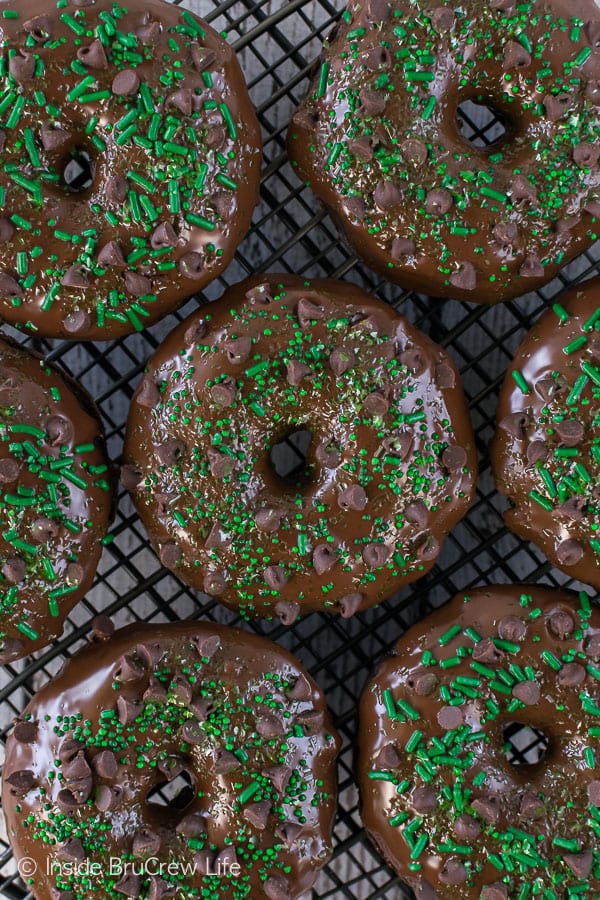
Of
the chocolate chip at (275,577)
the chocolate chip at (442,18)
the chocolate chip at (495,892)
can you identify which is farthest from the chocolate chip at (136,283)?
the chocolate chip at (495,892)

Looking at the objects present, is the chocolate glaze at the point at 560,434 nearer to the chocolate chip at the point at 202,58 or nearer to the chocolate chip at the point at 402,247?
the chocolate chip at the point at 402,247

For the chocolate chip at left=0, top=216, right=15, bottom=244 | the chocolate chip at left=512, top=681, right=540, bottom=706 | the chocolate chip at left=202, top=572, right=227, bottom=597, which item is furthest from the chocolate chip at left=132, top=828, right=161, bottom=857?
the chocolate chip at left=0, top=216, right=15, bottom=244

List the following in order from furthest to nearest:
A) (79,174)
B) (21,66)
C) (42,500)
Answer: (79,174)
(42,500)
(21,66)

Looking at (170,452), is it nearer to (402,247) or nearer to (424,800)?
(402,247)

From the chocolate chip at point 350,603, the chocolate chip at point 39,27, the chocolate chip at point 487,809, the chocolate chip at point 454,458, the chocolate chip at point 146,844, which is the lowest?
the chocolate chip at point 487,809

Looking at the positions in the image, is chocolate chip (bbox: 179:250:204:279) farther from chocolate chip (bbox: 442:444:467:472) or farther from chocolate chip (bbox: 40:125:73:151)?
chocolate chip (bbox: 442:444:467:472)

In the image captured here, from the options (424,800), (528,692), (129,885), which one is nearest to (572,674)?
(528,692)

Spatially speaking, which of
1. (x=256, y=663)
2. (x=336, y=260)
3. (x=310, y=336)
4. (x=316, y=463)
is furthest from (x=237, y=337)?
(x=256, y=663)
